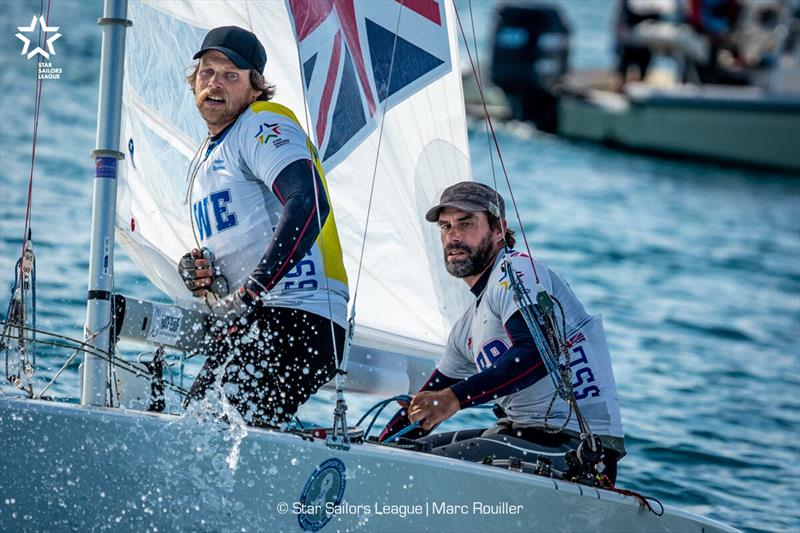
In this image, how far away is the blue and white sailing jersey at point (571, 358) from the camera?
337 centimetres

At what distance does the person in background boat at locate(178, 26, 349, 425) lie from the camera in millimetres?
3141

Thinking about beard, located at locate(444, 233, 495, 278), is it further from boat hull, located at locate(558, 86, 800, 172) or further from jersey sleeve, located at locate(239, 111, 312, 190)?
boat hull, located at locate(558, 86, 800, 172)

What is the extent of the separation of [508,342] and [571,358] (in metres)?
0.18

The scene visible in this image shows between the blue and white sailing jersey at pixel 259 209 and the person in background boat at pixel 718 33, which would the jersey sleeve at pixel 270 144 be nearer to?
the blue and white sailing jersey at pixel 259 209

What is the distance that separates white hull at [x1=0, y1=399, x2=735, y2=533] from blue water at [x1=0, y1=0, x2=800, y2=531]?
184 centimetres

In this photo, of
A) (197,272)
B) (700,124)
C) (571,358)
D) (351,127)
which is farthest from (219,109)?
(700,124)

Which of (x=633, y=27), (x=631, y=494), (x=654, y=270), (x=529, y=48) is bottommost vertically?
(x=631, y=494)

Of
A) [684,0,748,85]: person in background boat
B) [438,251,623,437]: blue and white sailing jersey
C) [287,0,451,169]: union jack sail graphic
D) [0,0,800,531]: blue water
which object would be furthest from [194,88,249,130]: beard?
[684,0,748,85]: person in background boat

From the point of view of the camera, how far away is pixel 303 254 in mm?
3127

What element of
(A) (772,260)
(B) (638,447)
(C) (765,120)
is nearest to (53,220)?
(B) (638,447)

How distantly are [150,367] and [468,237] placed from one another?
969 millimetres

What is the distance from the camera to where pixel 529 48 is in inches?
647

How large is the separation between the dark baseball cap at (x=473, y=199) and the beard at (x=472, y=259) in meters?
0.09

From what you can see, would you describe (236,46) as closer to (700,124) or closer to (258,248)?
(258,248)
